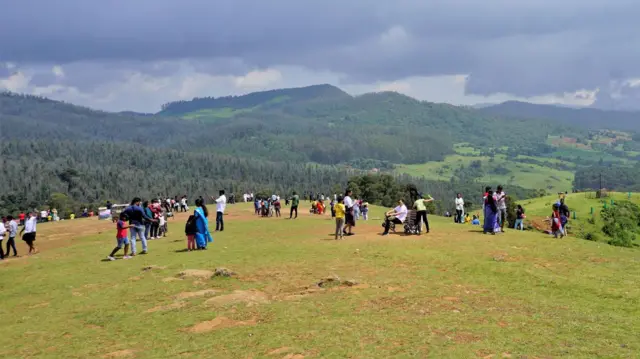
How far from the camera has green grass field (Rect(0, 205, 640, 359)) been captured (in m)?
11.1

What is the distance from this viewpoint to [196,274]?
18281mm

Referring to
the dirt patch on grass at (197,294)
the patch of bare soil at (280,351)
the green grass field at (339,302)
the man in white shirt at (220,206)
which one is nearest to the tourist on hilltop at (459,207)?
the green grass field at (339,302)

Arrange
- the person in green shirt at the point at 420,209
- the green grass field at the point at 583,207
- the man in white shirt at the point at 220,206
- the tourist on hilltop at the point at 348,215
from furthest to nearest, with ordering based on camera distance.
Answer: the green grass field at the point at 583,207, the man in white shirt at the point at 220,206, the tourist on hilltop at the point at 348,215, the person in green shirt at the point at 420,209

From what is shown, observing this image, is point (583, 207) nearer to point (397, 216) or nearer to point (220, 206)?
point (397, 216)

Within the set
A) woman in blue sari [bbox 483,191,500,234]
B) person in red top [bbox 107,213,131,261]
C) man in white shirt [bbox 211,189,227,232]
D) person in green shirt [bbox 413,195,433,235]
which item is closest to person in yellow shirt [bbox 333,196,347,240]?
person in green shirt [bbox 413,195,433,235]

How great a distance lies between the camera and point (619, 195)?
10662 cm

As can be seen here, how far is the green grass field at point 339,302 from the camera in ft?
36.6

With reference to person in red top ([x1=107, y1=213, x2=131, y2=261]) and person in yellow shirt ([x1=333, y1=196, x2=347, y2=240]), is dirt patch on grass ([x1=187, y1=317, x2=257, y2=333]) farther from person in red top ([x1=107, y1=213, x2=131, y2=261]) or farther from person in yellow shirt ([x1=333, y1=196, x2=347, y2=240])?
person in yellow shirt ([x1=333, y1=196, x2=347, y2=240])

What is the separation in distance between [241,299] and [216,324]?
197 centimetres

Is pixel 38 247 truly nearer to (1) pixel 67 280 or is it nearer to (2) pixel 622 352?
(1) pixel 67 280

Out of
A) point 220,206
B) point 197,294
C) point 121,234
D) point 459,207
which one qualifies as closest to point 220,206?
point 220,206

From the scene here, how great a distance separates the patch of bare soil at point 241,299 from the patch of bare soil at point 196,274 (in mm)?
2657

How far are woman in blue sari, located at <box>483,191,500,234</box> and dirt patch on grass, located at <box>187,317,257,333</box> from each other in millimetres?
16855

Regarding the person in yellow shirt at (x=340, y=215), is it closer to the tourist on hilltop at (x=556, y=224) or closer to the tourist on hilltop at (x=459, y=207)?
the tourist on hilltop at (x=556, y=224)
